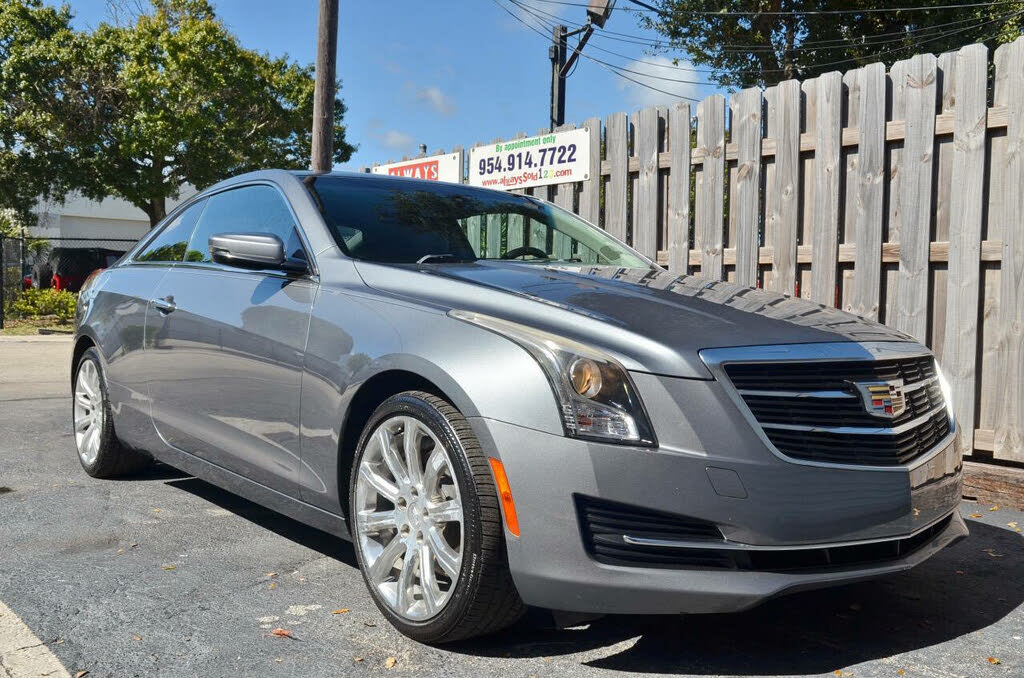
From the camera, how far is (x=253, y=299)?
12.8 ft

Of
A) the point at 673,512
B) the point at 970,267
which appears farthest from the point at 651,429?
the point at 970,267

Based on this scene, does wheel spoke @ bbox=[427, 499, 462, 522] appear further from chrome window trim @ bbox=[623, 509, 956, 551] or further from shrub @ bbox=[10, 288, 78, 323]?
shrub @ bbox=[10, 288, 78, 323]

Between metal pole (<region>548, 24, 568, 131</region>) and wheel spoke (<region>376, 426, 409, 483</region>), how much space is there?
16.3m

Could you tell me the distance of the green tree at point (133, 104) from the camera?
95.8 ft

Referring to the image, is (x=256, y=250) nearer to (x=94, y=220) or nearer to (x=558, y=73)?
(x=558, y=73)

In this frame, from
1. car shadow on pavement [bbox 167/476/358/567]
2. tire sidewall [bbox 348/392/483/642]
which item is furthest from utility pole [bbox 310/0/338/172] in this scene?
tire sidewall [bbox 348/392/483/642]

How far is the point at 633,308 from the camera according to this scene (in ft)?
10.1

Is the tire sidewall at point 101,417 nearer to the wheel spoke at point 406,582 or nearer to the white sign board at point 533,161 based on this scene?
the wheel spoke at point 406,582

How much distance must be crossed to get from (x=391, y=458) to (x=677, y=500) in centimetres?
96

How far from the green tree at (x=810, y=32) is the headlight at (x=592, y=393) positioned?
2176cm

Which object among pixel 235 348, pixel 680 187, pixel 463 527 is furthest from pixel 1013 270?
pixel 235 348

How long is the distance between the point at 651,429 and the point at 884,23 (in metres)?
23.7

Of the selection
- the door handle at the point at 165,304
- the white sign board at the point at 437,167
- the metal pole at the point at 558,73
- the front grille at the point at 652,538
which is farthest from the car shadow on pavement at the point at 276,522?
the metal pole at the point at 558,73

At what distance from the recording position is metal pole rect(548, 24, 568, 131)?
18953mm
